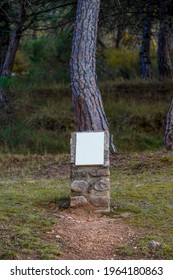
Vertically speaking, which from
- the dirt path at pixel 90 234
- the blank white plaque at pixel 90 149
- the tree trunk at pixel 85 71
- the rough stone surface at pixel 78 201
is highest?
the tree trunk at pixel 85 71

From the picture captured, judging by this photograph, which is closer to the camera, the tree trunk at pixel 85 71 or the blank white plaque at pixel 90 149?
the blank white plaque at pixel 90 149

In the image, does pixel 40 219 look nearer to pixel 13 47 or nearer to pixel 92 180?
pixel 92 180

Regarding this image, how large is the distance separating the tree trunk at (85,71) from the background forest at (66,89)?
192 cm

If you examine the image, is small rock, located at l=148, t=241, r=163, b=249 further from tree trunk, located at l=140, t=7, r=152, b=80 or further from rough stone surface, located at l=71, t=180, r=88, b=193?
tree trunk, located at l=140, t=7, r=152, b=80

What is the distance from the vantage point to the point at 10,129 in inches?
602

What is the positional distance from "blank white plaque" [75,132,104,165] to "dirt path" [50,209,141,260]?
555mm

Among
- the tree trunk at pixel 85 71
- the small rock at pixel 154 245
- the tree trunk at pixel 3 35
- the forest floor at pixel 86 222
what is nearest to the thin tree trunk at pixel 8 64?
the tree trunk at pixel 3 35

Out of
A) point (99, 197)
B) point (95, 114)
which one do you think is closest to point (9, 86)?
point (95, 114)

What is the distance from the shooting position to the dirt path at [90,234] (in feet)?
18.9

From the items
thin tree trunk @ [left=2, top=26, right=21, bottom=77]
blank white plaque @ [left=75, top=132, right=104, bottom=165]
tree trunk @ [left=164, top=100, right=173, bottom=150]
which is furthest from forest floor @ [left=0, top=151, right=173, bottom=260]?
thin tree trunk @ [left=2, top=26, right=21, bottom=77]

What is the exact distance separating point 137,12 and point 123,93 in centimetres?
349

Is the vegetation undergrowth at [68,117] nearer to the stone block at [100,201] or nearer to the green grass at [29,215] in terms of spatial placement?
the green grass at [29,215]

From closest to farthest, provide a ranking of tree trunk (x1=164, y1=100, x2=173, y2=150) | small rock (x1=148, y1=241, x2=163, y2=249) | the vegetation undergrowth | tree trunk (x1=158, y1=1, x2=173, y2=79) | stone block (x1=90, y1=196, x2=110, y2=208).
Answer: small rock (x1=148, y1=241, x2=163, y2=249)
stone block (x1=90, y1=196, x2=110, y2=208)
tree trunk (x1=164, y1=100, x2=173, y2=150)
the vegetation undergrowth
tree trunk (x1=158, y1=1, x2=173, y2=79)

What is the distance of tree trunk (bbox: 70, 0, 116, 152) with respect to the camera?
11.5m
